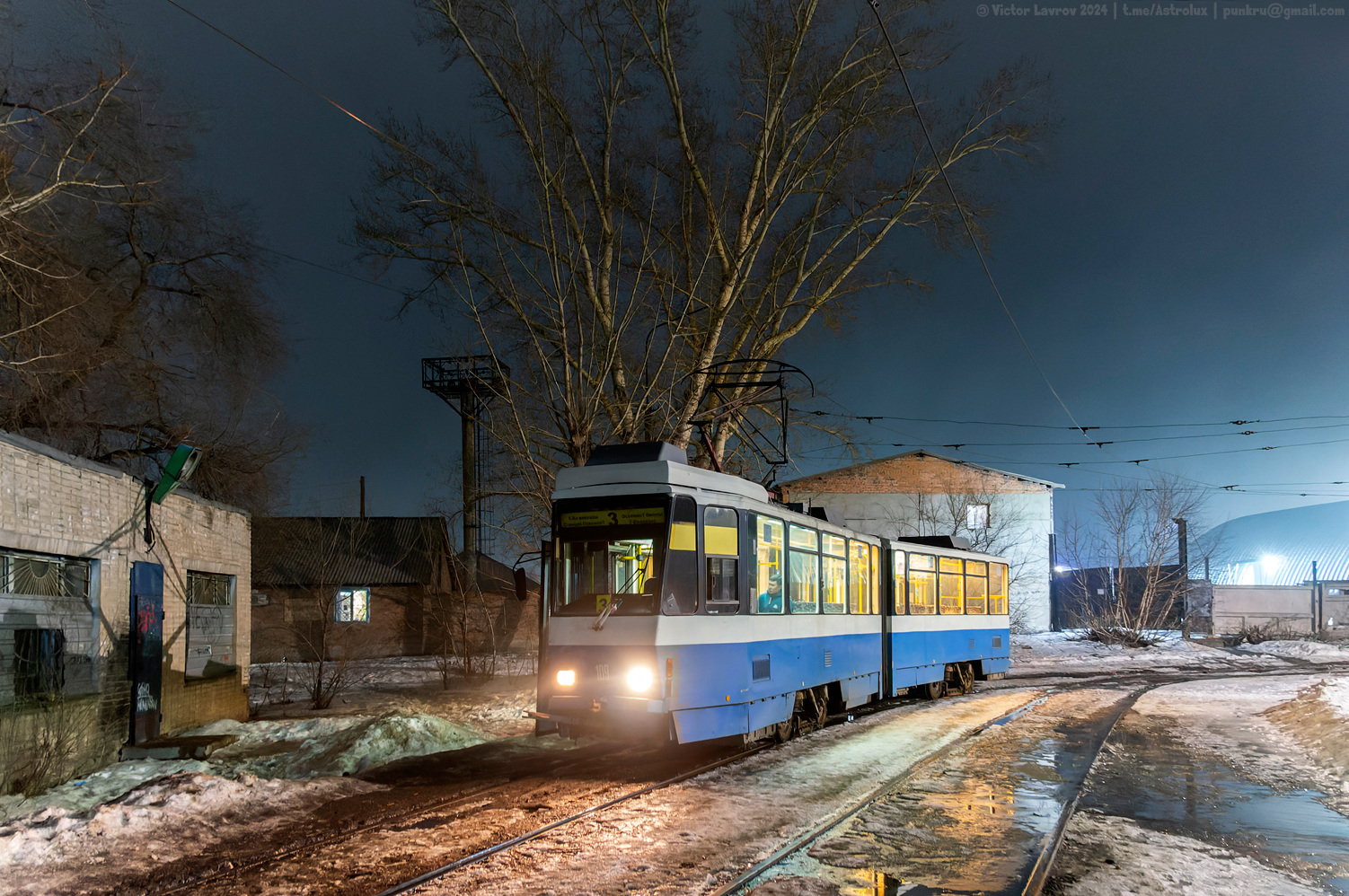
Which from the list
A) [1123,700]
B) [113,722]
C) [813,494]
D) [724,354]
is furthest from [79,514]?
[813,494]

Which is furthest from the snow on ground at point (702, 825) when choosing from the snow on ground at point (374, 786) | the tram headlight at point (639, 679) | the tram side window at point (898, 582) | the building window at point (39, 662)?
the building window at point (39, 662)

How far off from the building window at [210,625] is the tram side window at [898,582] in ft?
38.5

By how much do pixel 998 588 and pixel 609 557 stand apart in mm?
14862

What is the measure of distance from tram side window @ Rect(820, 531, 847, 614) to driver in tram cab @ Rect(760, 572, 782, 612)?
166 cm

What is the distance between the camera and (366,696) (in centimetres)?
2303

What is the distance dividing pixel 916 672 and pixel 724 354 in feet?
26.9

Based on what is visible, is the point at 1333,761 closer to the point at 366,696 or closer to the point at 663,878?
the point at 663,878

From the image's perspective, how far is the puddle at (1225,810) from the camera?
746cm

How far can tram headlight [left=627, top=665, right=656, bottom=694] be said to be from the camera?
32.1 feet

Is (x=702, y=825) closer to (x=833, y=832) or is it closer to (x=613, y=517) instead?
(x=833, y=832)

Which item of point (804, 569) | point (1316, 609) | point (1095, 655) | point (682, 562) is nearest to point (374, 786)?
point (682, 562)

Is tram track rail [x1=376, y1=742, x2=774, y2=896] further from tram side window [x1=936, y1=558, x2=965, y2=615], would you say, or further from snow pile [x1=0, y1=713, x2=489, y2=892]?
tram side window [x1=936, y1=558, x2=965, y2=615]

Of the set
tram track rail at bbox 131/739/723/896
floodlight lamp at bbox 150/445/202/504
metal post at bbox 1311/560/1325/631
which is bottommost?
metal post at bbox 1311/560/1325/631

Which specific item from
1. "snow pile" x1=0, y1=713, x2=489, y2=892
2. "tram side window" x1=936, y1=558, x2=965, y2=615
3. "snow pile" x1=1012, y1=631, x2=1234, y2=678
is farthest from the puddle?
"snow pile" x1=1012, y1=631, x2=1234, y2=678
